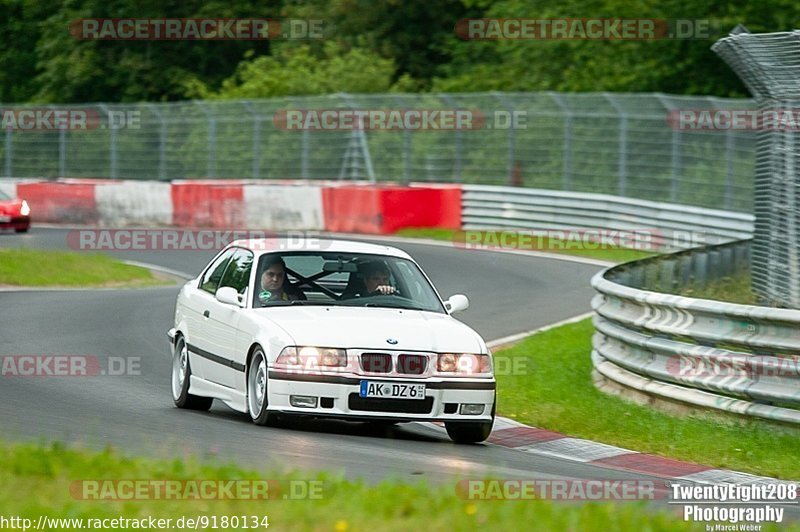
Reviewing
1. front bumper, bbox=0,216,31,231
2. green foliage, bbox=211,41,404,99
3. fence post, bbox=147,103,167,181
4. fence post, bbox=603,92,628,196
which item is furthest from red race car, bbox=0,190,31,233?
green foliage, bbox=211,41,404,99

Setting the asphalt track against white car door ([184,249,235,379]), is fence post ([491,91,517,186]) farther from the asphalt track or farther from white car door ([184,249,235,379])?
white car door ([184,249,235,379])

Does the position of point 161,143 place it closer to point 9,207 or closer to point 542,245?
point 9,207

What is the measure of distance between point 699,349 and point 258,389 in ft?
10.9

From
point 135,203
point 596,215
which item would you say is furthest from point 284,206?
point 596,215

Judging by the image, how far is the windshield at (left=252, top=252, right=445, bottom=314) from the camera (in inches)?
462

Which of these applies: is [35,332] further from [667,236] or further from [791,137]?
[667,236]

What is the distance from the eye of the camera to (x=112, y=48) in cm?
5772

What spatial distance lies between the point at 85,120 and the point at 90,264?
16514mm

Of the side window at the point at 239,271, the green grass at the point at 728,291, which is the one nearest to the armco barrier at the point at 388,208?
Result: the green grass at the point at 728,291

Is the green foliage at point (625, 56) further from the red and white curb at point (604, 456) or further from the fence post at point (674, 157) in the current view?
the red and white curb at point (604, 456)

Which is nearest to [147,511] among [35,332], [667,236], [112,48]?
[35,332]

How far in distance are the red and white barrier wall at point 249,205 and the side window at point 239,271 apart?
65.8ft

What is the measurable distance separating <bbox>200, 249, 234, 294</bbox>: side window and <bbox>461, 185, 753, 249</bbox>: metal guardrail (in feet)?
46.6

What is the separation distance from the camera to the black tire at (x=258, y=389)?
10789 millimetres
